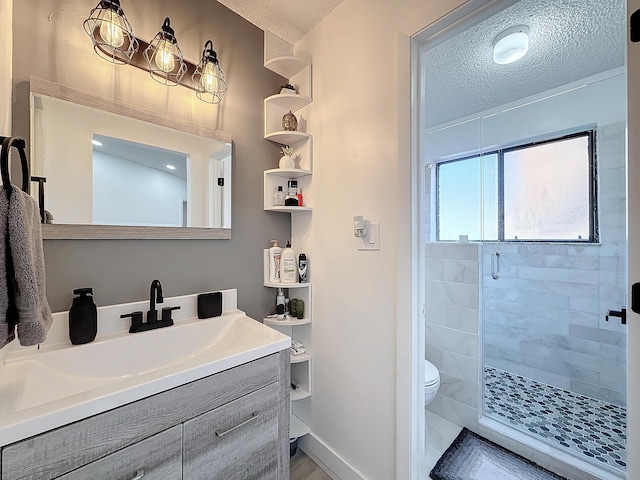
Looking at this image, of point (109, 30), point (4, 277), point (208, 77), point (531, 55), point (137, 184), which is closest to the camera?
point (4, 277)

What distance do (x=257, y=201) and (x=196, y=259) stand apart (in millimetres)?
463

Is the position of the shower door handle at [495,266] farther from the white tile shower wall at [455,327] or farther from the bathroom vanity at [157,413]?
the bathroom vanity at [157,413]

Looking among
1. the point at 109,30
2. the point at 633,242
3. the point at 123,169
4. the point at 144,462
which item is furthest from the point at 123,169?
the point at 633,242

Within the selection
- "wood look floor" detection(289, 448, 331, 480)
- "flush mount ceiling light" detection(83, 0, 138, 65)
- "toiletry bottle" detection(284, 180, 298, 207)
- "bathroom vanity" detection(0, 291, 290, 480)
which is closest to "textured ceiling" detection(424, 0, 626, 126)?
"toiletry bottle" detection(284, 180, 298, 207)

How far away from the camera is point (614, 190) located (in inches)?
76.6

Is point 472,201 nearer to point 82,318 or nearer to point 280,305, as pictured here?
point 280,305

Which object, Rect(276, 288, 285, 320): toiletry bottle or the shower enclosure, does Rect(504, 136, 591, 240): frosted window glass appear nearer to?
the shower enclosure

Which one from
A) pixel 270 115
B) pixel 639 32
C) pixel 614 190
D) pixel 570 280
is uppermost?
pixel 270 115

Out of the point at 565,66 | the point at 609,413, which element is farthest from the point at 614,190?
the point at 609,413

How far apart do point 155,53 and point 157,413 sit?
4.64 ft

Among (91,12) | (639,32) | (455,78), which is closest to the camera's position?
(639,32)

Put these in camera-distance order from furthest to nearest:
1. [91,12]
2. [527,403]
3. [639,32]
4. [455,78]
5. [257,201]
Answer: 1. [527,403]
2. [455,78]
3. [257,201]
4. [91,12]
5. [639,32]

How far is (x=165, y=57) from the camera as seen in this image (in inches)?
48.7

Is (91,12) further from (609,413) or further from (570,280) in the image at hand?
(609,413)
